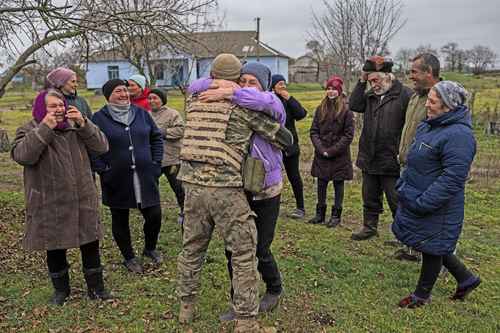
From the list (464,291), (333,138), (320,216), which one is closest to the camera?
(464,291)

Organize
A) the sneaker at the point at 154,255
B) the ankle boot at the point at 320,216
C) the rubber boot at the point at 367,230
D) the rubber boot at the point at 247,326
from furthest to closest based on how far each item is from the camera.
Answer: the ankle boot at the point at 320,216 → the rubber boot at the point at 367,230 → the sneaker at the point at 154,255 → the rubber boot at the point at 247,326

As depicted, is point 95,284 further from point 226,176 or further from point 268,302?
point 226,176

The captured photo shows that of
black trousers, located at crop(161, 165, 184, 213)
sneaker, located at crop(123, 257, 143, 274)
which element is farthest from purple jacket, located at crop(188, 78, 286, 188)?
black trousers, located at crop(161, 165, 184, 213)

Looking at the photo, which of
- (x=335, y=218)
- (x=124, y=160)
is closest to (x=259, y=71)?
(x=124, y=160)

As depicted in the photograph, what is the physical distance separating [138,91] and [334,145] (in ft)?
8.28

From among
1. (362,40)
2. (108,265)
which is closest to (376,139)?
(108,265)

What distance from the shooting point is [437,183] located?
3.73 meters

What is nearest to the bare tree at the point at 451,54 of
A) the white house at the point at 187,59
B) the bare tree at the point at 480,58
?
the bare tree at the point at 480,58

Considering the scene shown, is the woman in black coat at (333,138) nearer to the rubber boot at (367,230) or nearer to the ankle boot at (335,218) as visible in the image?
the ankle boot at (335,218)

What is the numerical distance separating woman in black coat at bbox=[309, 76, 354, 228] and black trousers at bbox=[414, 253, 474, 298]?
89.6 inches

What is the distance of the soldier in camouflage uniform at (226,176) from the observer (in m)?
3.32

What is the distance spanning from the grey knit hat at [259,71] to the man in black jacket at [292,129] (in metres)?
2.37

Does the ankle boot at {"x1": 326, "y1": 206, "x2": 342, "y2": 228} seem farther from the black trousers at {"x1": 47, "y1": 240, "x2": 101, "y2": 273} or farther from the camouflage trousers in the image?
the black trousers at {"x1": 47, "y1": 240, "x2": 101, "y2": 273}

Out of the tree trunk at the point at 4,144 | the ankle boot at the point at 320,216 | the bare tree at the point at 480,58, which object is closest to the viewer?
the ankle boot at the point at 320,216
